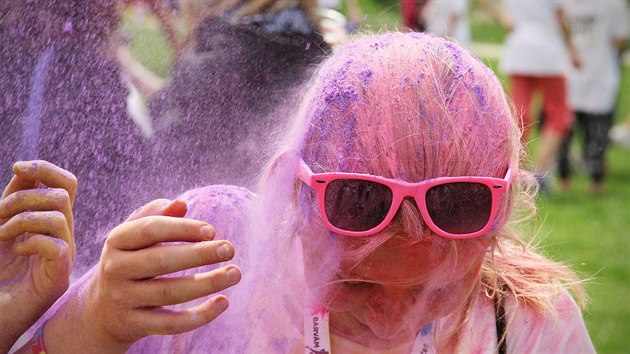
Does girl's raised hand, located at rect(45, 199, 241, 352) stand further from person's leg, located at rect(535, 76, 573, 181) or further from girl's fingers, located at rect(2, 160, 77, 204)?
person's leg, located at rect(535, 76, 573, 181)

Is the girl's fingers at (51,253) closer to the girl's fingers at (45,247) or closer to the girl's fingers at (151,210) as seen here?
the girl's fingers at (45,247)

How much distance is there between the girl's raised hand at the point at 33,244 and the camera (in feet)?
4.09

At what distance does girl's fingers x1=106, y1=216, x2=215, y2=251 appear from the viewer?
1.14 meters

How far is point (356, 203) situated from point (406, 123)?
116mm

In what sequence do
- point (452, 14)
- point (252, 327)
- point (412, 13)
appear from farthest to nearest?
point (452, 14) < point (412, 13) < point (252, 327)

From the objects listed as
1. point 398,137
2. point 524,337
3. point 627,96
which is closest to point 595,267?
point 524,337

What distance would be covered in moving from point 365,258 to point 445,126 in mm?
192

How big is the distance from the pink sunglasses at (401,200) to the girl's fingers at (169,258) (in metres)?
0.15

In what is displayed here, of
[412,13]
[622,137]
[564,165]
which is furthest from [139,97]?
[622,137]

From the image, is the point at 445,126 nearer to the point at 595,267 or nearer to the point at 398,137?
the point at 398,137

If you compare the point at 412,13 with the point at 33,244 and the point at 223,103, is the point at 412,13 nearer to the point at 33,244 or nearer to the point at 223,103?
the point at 223,103

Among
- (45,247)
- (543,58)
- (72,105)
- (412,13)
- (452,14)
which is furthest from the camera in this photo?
(543,58)

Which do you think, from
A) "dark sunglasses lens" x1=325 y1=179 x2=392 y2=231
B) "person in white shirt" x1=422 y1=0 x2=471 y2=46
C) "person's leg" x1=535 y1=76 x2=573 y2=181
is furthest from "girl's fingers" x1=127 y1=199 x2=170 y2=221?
"person's leg" x1=535 y1=76 x2=573 y2=181

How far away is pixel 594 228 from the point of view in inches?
218
